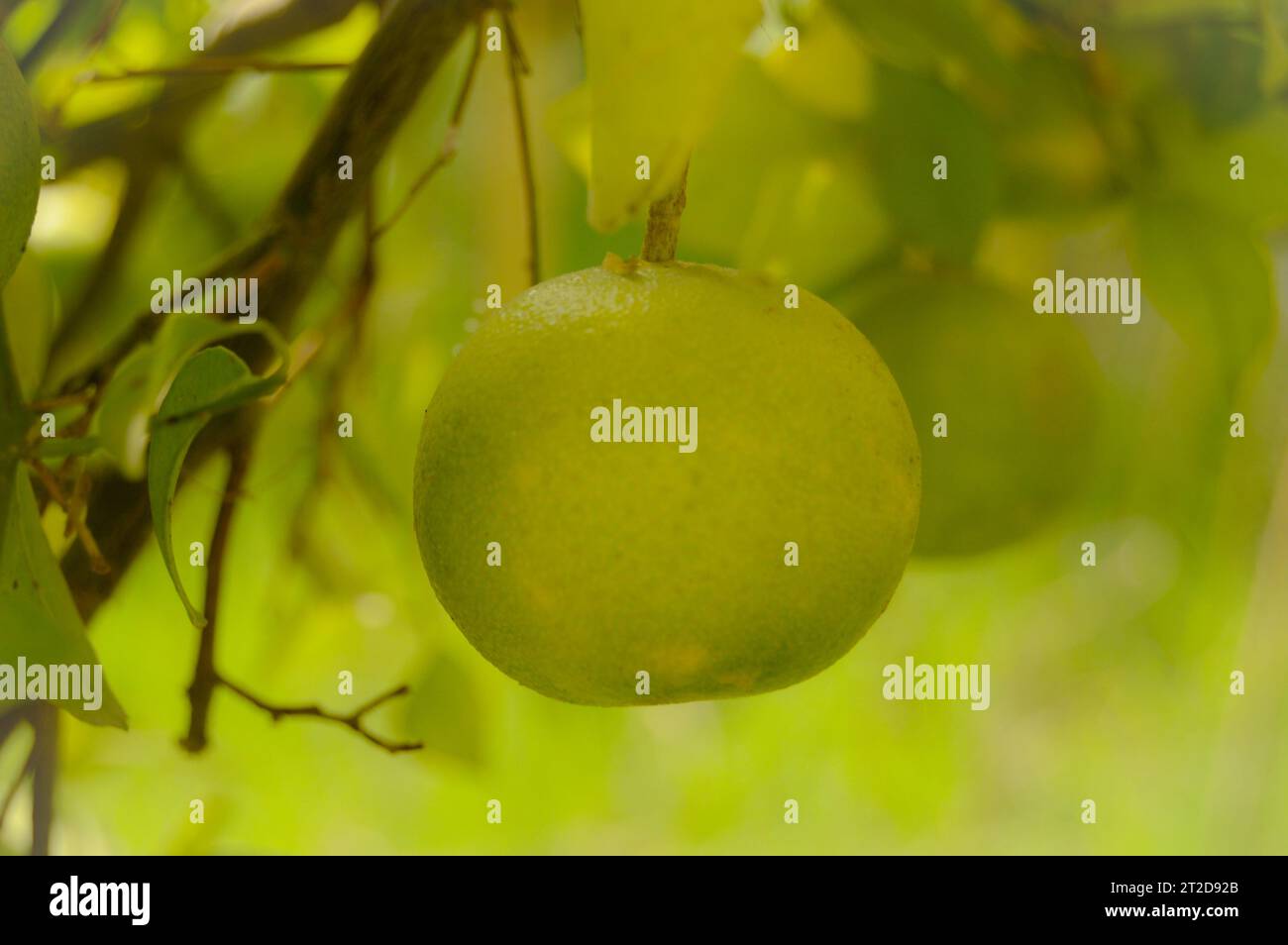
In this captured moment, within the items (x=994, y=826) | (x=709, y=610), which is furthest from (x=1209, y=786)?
(x=709, y=610)

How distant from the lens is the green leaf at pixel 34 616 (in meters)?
0.32

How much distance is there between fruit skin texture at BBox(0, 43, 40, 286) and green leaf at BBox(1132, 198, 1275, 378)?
0.35m

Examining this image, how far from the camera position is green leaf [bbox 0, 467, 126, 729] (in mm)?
315

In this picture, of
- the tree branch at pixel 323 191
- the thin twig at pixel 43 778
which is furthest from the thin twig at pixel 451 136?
the thin twig at pixel 43 778

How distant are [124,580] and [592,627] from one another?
0.24 m

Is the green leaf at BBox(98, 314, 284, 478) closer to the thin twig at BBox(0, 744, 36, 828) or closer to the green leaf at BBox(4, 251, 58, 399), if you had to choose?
the green leaf at BBox(4, 251, 58, 399)

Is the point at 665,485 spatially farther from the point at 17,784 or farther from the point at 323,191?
the point at 17,784

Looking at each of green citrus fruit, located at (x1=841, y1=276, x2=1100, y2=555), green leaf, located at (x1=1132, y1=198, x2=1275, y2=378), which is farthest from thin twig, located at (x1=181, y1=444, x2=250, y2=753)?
green leaf, located at (x1=1132, y1=198, x2=1275, y2=378)

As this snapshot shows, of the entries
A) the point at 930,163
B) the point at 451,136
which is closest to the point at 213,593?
the point at 451,136

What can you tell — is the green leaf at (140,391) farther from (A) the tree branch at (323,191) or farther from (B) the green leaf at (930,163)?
(B) the green leaf at (930,163)

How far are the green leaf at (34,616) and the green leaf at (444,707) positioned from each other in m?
0.21

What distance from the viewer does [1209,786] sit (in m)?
0.53

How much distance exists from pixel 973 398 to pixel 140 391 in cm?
26

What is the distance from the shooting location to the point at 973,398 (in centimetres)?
41
